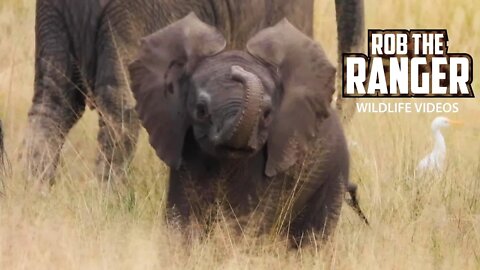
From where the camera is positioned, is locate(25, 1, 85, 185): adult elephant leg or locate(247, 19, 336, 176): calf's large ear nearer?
locate(247, 19, 336, 176): calf's large ear

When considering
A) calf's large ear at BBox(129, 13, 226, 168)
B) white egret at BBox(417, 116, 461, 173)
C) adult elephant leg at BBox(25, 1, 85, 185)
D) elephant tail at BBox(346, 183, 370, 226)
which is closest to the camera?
calf's large ear at BBox(129, 13, 226, 168)

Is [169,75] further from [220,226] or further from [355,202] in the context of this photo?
[355,202]

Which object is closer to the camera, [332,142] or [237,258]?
[237,258]

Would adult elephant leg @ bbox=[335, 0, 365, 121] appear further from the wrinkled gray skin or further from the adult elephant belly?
the adult elephant belly

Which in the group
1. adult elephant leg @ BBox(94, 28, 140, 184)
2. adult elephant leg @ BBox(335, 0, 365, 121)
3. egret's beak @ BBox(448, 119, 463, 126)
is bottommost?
egret's beak @ BBox(448, 119, 463, 126)

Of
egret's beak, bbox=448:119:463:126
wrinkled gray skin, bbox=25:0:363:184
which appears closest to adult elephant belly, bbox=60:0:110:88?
wrinkled gray skin, bbox=25:0:363:184

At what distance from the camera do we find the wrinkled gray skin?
6.73 m

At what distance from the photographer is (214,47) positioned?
5.82 m

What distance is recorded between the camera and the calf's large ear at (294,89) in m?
5.80

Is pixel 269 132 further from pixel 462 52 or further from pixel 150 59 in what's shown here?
pixel 462 52

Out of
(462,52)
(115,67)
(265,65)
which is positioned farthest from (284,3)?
(462,52)

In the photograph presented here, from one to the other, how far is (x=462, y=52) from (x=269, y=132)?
477 centimetres

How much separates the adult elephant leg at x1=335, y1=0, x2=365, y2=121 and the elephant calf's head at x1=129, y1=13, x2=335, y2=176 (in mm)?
1677

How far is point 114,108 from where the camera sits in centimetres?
677
